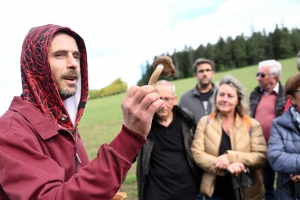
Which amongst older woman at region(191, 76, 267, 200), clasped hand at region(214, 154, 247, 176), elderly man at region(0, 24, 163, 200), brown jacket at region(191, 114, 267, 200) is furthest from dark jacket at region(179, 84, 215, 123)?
elderly man at region(0, 24, 163, 200)

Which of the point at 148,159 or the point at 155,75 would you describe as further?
the point at 148,159

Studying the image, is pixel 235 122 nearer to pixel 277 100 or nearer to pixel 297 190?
pixel 297 190

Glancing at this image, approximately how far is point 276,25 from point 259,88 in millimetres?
68883

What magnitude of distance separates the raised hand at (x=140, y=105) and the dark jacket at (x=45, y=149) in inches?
3.1

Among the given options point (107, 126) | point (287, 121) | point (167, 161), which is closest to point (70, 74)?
point (167, 161)

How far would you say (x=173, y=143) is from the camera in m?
4.21

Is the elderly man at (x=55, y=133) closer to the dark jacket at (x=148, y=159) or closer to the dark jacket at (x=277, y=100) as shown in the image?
the dark jacket at (x=148, y=159)

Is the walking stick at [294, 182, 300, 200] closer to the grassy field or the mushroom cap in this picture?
the mushroom cap

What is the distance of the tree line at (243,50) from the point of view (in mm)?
62125

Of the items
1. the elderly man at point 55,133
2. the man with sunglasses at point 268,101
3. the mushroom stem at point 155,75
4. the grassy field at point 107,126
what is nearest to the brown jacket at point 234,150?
the man with sunglasses at point 268,101

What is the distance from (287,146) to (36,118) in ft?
10.3

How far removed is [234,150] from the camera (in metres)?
3.99

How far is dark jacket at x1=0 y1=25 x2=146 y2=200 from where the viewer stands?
55.7 inches

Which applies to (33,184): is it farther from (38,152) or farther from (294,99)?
(294,99)
